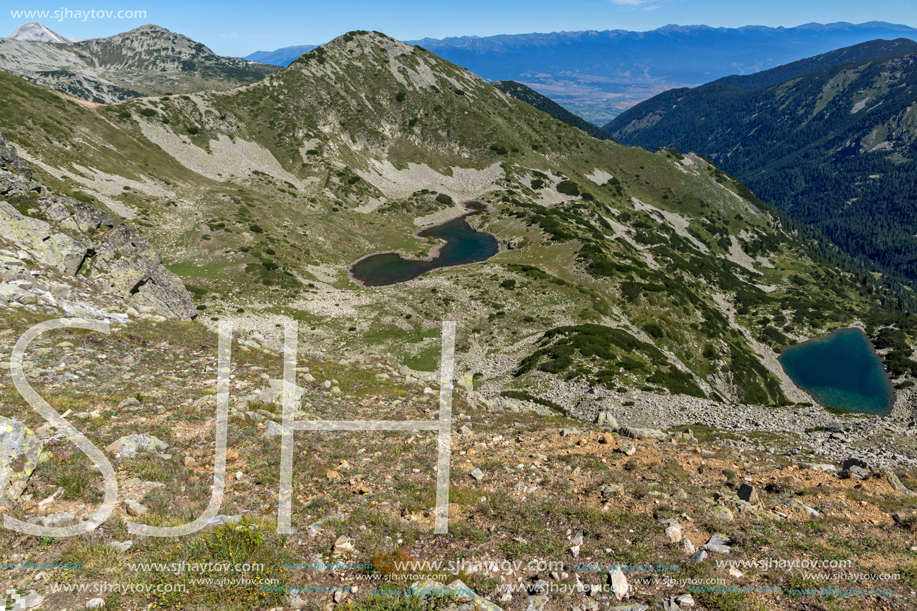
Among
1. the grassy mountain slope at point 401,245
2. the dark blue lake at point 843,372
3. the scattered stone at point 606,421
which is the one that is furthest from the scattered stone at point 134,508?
the dark blue lake at point 843,372

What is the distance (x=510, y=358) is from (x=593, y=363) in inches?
463

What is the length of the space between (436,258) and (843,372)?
12138cm

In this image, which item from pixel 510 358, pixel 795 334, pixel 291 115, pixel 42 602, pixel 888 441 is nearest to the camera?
pixel 42 602

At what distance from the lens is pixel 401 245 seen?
12231cm

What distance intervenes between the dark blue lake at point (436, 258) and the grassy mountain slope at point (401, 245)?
16.3 ft

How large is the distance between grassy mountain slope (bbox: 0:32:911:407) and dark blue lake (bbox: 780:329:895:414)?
6.34m

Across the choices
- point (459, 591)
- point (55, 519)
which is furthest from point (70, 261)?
point (459, 591)

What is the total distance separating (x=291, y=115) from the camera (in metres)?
172

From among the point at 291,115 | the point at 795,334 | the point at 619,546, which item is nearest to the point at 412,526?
the point at 619,546

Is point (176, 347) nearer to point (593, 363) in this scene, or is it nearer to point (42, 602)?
point (42, 602)

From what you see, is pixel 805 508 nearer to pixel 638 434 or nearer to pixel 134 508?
pixel 638 434

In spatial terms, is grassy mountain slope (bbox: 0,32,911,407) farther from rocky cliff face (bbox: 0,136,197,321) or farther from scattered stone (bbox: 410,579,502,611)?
scattered stone (bbox: 410,579,502,611)

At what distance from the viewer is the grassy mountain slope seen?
65375 millimetres

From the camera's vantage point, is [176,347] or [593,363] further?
[593,363]
